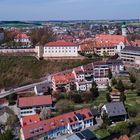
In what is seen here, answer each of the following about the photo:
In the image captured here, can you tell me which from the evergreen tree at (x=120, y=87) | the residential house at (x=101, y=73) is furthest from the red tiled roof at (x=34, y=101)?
the residential house at (x=101, y=73)

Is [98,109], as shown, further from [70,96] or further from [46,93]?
[46,93]

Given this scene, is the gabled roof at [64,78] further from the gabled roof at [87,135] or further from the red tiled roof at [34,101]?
the gabled roof at [87,135]

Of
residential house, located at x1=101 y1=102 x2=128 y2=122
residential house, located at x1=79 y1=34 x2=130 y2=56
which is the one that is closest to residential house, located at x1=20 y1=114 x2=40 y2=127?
residential house, located at x1=101 y1=102 x2=128 y2=122

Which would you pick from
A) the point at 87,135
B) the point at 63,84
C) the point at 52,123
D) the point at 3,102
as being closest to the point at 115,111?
the point at 87,135

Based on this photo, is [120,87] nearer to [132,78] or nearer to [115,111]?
[132,78]

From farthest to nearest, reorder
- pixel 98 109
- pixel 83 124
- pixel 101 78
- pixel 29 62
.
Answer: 1. pixel 29 62
2. pixel 101 78
3. pixel 98 109
4. pixel 83 124

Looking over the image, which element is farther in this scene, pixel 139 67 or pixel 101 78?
pixel 139 67

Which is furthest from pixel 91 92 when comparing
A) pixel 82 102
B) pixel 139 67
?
pixel 139 67
